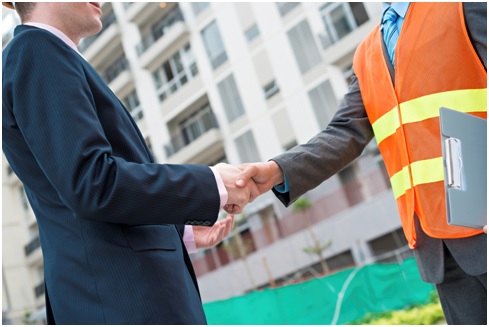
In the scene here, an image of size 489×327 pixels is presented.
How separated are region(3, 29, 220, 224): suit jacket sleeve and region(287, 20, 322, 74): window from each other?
19.7 meters

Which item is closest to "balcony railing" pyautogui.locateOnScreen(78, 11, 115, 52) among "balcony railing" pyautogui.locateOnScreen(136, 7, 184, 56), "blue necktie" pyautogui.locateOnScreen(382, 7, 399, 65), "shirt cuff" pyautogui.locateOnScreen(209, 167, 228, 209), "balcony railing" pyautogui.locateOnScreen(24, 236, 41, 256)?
"balcony railing" pyautogui.locateOnScreen(136, 7, 184, 56)

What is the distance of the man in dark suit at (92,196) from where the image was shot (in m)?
1.45

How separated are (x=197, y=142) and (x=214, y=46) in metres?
3.53

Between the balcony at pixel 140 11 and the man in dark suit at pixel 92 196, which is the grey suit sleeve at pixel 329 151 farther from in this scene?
the balcony at pixel 140 11

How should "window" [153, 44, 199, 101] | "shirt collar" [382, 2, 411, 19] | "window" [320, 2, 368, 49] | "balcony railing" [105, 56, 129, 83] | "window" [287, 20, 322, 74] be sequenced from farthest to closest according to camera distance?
"balcony railing" [105, 56, 129, 83], "window" [153, 44, 199, 101], "window" [287, 20, 322, 74], "window" [320, 2, 368, 49], "shirt collar" [382, 2, 411, 19]

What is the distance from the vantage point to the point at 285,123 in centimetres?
2147

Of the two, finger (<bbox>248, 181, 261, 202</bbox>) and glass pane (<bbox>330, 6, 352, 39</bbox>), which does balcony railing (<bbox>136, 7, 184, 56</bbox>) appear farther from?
finger (<bbox>248, 181, 261, 202</bbox>)

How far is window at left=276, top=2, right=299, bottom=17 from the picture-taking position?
2122 cm

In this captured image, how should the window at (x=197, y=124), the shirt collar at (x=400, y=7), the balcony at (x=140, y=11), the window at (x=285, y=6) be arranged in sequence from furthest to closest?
the balcony at (x=140, y=11), the window at (x=197, y=124), the window at (x=285, y=6), the shirt collar at (x=400, y=7)

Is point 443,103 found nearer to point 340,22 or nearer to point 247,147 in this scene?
point 340,22

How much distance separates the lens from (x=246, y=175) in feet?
5.84

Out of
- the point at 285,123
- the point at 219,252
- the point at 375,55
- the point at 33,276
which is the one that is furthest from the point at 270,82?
the point at 375,55

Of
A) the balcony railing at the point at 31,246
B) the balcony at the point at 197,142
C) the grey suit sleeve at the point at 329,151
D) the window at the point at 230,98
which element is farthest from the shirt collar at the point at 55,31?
the balcony railing at the point at 31,246

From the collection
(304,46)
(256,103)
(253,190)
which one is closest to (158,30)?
(256,103)
